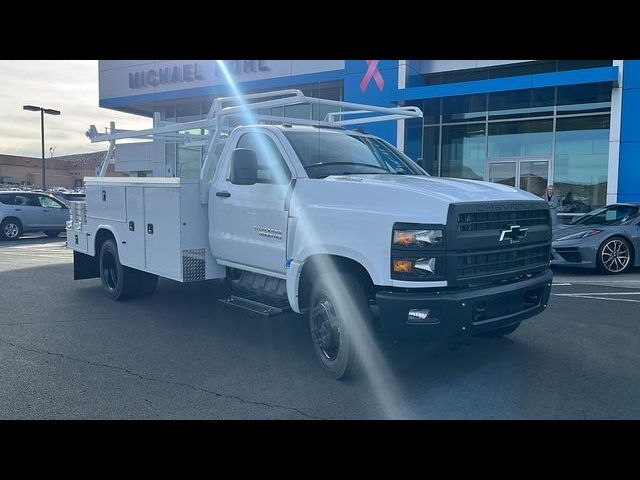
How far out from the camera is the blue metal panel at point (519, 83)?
14.7m

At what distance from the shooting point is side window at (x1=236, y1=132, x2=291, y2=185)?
5.50m

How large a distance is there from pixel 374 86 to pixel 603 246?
9798mm

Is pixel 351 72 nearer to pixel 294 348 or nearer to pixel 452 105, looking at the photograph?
pixel 452 105

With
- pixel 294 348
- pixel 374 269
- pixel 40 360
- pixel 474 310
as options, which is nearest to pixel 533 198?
pixel 474 310

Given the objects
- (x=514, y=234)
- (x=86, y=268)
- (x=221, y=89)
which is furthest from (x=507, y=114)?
(x=514, y=234)

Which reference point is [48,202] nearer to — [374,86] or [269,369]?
[374,86]

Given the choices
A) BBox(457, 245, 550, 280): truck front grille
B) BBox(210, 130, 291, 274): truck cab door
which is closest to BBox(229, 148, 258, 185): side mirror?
BBox(210, 130, 291, 274): truck cab door

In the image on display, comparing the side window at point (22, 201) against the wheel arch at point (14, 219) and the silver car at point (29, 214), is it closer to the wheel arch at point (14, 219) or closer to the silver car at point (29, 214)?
the silver car at point (29, 214)

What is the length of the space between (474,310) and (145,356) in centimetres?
311

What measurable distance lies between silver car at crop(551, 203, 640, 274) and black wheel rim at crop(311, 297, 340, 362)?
7147 millimetres

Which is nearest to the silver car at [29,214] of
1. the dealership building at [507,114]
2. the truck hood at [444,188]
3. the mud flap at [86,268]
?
the dealership building at [507,114]

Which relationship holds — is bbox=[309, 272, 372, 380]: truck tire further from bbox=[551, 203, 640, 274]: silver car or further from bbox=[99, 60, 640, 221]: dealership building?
bbox=[99, 60, 640, 221]: dealership building

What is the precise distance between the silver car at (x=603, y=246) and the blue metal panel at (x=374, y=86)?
8.47 m

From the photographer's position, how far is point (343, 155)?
5734 mm
